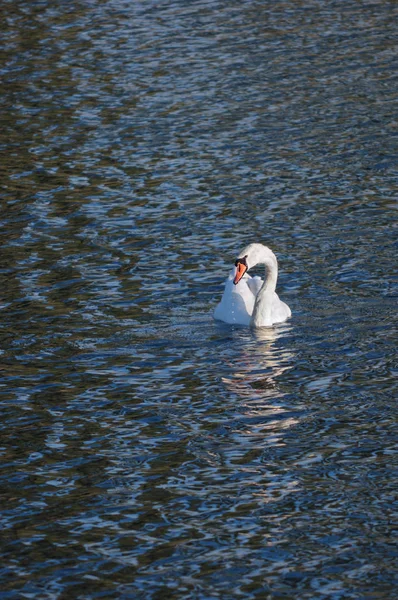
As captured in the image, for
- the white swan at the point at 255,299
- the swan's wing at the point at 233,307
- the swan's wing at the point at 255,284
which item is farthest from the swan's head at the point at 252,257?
the swan's wing at the point at 255,284

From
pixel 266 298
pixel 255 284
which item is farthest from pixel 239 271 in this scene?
pixel 255 284

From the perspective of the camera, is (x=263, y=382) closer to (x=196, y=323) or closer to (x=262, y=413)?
(x=262, y=413)

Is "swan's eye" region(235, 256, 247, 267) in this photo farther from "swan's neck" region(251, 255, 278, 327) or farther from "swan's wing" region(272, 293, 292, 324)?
"swan's wing" region(272, 293, 292, 324)

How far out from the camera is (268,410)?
14.9m

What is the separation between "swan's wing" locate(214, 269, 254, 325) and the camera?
18.3 meters

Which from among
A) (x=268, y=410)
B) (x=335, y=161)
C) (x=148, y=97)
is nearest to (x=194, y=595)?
(x=268, y=410)

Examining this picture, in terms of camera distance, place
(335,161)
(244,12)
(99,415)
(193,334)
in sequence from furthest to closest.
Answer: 1. (244,12)
2. (335,161)
3. (193,334)
4. (99,415)

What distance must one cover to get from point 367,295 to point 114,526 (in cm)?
728

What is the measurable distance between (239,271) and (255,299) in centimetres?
80

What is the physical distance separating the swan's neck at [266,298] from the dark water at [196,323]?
0.20m

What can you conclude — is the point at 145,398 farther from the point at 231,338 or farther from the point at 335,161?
the point at 335,161

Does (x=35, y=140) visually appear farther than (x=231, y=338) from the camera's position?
Yes

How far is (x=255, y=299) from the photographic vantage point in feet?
61.3

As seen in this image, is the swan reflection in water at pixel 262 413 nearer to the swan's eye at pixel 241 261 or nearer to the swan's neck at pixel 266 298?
the swan's neck at pixel 266 298
